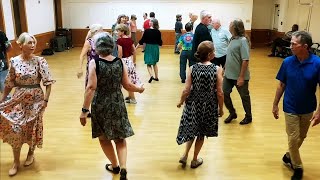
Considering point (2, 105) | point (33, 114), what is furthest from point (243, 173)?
point (2, 105)

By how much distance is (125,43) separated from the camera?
4891 mm

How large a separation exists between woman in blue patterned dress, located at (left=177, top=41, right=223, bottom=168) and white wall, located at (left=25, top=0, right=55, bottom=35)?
8966mm

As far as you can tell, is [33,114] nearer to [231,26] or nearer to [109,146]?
[109,146]

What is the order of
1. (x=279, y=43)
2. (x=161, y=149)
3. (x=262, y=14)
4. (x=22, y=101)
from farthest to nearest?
(x=262, y=14)
(x=279, y=43)
(x=161, y=149)
(x=22, y=101)

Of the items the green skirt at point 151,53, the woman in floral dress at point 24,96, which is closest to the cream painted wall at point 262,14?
the green skirt at point 151,53

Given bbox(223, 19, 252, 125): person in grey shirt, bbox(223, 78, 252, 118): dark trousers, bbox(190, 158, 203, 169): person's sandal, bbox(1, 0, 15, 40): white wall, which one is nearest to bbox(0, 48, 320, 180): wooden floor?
bbox(190, 158, 203, 169): person's sandal

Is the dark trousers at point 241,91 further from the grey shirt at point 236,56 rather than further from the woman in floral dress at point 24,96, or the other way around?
the woman in floral dress at point 24,96

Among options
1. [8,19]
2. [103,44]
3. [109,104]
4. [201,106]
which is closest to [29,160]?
[109,104]

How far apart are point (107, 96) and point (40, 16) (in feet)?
32.5

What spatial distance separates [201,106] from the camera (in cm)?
294

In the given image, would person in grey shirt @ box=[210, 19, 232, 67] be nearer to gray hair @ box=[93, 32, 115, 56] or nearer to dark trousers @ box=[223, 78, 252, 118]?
dark trousers @ box=[223, 78, 252, 118]

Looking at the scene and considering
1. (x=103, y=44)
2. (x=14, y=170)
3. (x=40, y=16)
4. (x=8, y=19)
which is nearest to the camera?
(x=103, y=44)

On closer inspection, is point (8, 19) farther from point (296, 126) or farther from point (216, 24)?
point (296, 126)

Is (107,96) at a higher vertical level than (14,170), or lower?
higher
